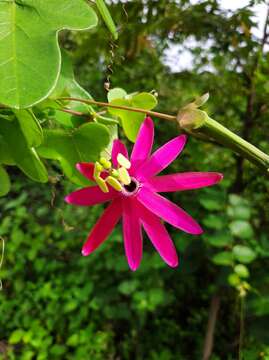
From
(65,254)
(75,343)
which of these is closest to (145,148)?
(75,343)

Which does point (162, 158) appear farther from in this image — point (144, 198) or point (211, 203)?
point (211, 203)

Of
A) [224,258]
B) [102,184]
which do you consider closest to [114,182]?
[102,184]

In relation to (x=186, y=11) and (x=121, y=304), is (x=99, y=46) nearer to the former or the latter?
(x=186, y=11)

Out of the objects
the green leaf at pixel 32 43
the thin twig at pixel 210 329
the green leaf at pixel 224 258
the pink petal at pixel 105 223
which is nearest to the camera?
the green leaf at pixel 32 43

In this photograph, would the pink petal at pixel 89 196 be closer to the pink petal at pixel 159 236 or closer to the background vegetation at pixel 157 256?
the pink petal at pixel 159 236

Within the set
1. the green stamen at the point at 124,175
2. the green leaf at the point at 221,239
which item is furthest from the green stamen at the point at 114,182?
the green leaf at the point at 221,239
